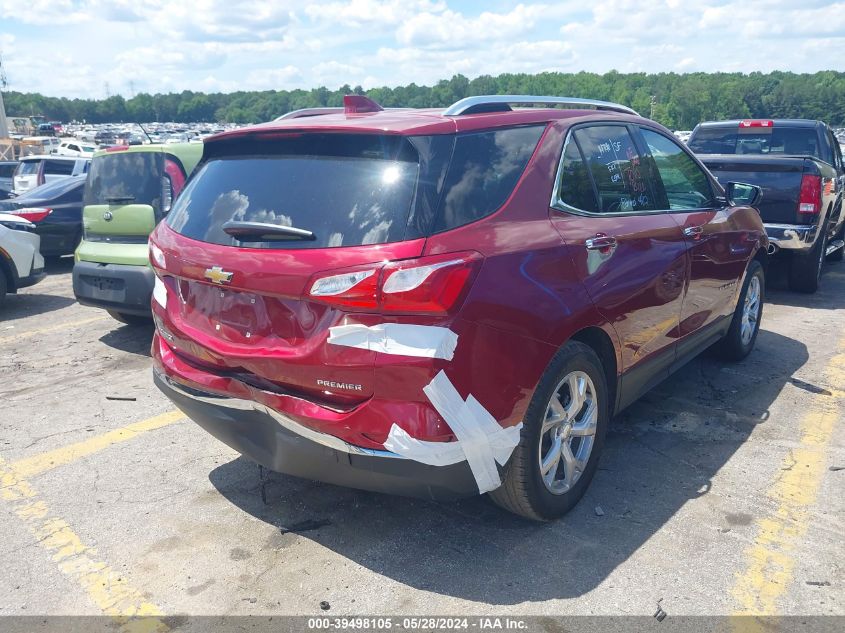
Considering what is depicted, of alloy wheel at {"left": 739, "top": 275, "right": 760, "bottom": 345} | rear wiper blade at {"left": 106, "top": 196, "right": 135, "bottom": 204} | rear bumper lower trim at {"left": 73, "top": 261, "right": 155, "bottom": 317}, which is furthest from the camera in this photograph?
rear wiper blade at {"left": 106, "top": 196, "right": 135, "bottom": 204}

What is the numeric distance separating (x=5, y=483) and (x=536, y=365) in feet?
9.65

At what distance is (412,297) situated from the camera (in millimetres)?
2568

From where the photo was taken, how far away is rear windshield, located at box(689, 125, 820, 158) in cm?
→ 925

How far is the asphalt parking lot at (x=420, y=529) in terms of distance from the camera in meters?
2.84

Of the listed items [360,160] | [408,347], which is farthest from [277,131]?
[408,347]

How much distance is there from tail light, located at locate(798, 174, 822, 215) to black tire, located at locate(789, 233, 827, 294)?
481 millimetres

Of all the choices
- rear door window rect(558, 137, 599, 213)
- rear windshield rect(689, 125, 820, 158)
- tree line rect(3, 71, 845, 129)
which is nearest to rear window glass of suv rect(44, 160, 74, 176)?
rear windshield rect(689, 125, 820, 158)

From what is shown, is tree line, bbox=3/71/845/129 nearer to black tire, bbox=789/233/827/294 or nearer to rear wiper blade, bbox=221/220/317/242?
black tire, bbox=789/233/827/294

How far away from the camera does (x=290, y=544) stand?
3199 mm

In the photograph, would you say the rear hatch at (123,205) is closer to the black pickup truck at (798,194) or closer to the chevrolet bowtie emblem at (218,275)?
the chevrolet bowtie emblem at (218,275)

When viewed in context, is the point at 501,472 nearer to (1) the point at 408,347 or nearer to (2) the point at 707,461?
(1) the point at 408,347

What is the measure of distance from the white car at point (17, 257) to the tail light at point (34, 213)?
5.23 ft

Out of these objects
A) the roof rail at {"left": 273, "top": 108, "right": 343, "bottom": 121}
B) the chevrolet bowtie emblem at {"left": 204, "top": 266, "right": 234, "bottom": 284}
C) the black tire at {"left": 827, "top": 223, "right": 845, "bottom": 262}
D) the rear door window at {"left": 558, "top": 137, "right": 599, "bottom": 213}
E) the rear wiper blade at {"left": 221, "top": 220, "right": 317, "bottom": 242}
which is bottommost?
the black tire at {"left": 827, "top": 223, "right": 845, "bottom": 262}

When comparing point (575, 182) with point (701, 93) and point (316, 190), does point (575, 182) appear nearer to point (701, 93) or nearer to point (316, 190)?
point (316, 190)
